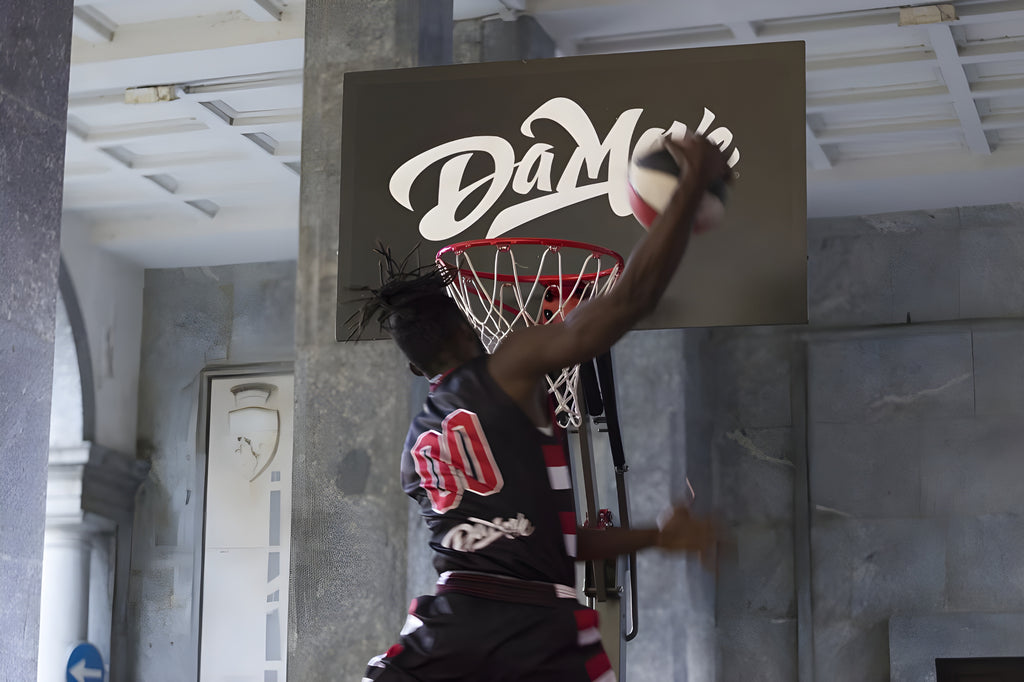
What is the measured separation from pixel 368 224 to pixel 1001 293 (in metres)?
6.14

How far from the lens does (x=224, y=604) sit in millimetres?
10883

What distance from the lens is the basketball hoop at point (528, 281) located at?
429 cm

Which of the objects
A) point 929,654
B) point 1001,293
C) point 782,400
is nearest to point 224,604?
point 782,400

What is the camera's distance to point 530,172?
470 centimetres

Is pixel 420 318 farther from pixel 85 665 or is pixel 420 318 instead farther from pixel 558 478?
pixel 85 665

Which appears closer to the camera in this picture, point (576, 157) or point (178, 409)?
point (576, 157)

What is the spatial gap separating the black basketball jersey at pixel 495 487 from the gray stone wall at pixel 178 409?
8443 mm

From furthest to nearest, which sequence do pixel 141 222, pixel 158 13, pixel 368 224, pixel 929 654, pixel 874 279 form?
pixel 141 222 < pixel 874 279 < pixel 929 654 < pixel 158 13 < pixel 368 224

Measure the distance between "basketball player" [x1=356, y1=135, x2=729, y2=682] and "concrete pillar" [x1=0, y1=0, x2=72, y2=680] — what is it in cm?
127

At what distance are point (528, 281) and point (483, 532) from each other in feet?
6.14

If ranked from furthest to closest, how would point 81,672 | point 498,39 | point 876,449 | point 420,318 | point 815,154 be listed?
point 81,672
point 876,449
point 815,154
point 498,39
point 420,318

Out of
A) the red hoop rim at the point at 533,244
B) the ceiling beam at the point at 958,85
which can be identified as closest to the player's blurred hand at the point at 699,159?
the red hoop rim at the point at 533,244

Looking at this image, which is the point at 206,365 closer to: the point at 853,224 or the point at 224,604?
the point at 224,604

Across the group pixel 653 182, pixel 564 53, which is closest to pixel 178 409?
pixel 564 53
